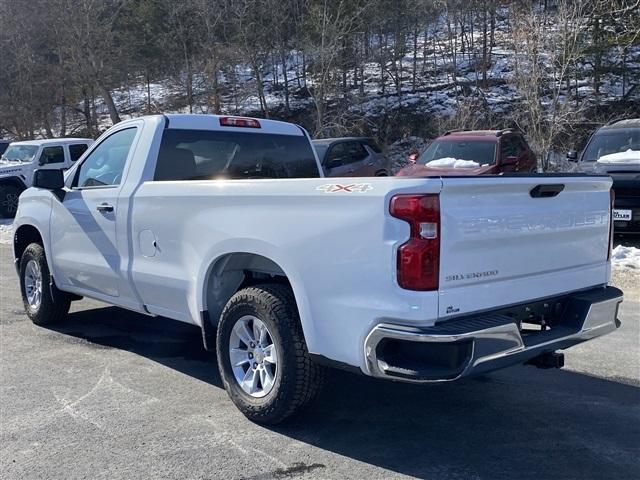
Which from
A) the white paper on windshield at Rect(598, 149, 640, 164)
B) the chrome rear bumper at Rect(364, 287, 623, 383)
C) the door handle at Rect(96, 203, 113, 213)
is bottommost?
the white paper on windshield at Rect(598, 149, 640, 164)

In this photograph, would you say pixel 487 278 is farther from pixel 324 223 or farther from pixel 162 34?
pixel 162 34

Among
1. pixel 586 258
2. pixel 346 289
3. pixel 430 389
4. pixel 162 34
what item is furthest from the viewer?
pixel 162 34

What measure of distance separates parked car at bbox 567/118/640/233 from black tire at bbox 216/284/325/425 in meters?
7.36

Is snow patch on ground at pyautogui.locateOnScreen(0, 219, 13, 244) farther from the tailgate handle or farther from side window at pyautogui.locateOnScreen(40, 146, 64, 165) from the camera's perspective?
the tailgate handle

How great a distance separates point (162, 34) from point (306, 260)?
34.8 meters

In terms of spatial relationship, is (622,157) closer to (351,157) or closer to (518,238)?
(351,157)

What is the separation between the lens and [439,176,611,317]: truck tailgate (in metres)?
3.40

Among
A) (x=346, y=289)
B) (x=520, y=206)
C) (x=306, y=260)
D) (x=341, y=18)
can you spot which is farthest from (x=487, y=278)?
(x=341, y=18)

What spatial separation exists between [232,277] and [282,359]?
0.95 metres

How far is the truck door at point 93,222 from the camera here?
5.41 meters

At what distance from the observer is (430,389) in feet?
16.2

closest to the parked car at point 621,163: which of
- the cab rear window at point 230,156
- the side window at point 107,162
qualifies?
the cab rear window at point 230,156

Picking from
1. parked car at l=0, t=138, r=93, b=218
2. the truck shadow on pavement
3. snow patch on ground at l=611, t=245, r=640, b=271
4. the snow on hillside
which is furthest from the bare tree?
the truck shadow on pavement

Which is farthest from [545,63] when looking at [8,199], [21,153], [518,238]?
[518,238]
